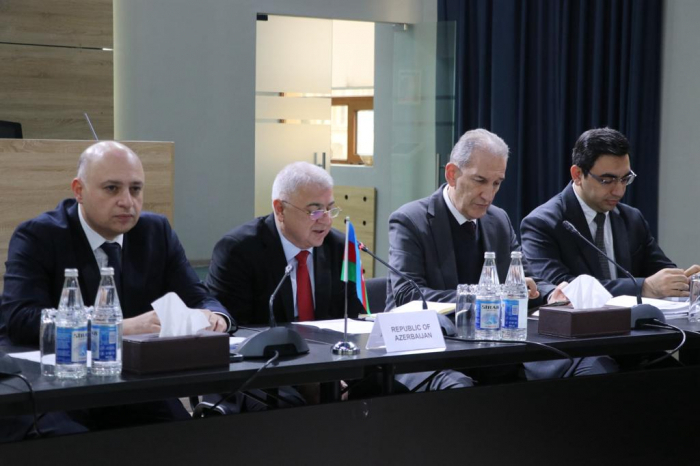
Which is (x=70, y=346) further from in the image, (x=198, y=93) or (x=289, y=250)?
(x=198, y=93)

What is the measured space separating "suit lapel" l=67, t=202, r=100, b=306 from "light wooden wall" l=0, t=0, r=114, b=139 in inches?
140

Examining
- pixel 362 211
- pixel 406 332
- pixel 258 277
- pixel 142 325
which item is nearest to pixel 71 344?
pixel 142 325

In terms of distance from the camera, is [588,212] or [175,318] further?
[588,212]

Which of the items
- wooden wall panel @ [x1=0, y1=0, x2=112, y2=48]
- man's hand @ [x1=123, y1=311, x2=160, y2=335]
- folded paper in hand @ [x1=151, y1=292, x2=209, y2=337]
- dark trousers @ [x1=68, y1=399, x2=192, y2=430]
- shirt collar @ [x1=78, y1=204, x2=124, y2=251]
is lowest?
dark trousers @ [x1=68, y1=399, x2=192, y2=430]

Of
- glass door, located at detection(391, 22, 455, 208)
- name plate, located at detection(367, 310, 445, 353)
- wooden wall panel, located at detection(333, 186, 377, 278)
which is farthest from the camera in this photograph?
wooden wall panel, located at detection(333, 186, 377, 278)

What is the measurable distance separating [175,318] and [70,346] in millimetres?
238

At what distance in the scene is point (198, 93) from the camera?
643 centimetres

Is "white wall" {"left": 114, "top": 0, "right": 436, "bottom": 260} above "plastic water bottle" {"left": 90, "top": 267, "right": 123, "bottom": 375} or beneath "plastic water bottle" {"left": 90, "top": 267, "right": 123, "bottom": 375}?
above

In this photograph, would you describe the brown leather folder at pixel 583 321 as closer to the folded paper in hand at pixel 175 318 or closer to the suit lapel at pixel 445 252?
the suit lapel at pixel 445 252

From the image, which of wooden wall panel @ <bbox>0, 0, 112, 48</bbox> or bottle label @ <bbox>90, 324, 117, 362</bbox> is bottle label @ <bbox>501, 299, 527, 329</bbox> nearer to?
bottle label @ <bbox>90, 324, 117, 362</bbox>

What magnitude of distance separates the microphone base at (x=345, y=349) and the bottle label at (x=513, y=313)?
43 cm

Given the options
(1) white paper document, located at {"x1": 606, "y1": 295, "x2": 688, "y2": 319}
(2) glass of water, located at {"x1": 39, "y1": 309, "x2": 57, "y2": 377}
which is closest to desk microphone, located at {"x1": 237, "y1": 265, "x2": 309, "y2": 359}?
(2) glass of water, located at {"x1": 39, "y1": 309, "x2": 57, "y2": 377}

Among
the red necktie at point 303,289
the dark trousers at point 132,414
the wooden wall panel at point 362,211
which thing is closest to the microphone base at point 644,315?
the red necktie at point 303,289

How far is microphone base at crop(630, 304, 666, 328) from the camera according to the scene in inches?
107
